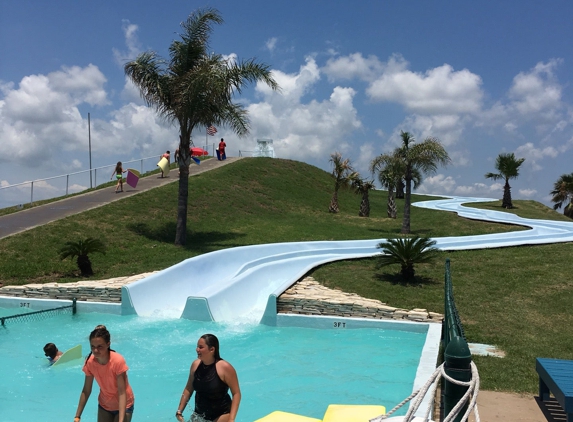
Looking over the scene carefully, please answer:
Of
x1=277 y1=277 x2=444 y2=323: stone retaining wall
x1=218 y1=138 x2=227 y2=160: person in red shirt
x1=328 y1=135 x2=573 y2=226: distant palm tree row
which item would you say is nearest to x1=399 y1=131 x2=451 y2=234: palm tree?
x1=328 y1=135 x2=573 y2=226: distant palm tree row

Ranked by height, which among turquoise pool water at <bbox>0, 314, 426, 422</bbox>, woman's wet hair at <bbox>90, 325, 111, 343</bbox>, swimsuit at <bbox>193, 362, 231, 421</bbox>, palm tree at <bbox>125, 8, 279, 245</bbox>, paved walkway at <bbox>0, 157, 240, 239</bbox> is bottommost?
turquoise pool water at <bbox>0, 314, 426, 422</bbox>

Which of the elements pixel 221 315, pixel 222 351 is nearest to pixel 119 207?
pixel 221 315

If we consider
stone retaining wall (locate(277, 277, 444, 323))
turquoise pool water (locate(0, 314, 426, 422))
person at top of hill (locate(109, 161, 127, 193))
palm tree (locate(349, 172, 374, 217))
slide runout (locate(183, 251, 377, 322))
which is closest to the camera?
turquoise pool water (locate(0, 314, 426, 422))

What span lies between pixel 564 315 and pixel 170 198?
62.4ft

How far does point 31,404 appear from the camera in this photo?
6.72 metres

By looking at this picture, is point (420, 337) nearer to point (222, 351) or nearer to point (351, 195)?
point (222, 351)

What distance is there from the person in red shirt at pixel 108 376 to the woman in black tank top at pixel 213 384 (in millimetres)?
615

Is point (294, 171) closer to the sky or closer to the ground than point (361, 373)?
closer to the sky

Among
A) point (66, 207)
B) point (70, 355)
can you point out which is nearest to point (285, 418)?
point (70, 355)

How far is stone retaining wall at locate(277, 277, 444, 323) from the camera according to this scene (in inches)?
379

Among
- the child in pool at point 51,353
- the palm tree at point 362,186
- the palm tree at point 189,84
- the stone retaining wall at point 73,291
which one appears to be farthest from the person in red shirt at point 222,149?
the child in pool at point 51,353

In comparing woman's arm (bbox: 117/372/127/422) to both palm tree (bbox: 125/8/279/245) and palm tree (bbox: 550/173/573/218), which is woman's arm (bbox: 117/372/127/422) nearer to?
palm tree (bbox: 125/8/279/245)

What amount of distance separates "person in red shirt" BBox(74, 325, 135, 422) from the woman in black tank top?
615mm

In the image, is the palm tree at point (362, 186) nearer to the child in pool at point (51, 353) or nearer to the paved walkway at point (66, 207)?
the paved walkway at point (66, 207)
